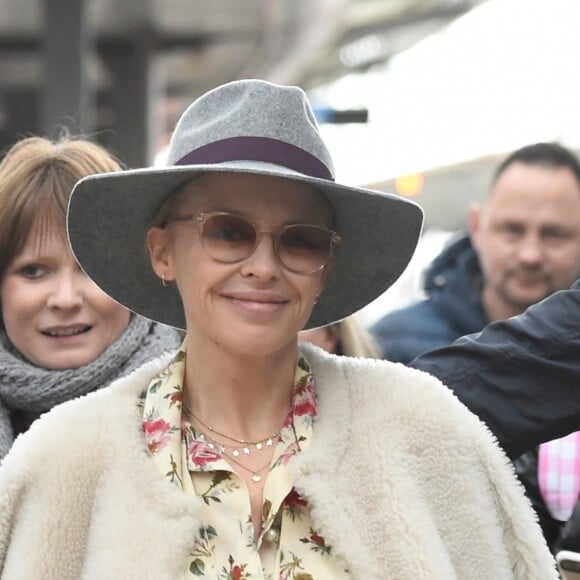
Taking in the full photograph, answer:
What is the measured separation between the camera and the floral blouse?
2293mm

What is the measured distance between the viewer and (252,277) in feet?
7.75

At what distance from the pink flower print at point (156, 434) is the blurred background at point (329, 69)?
25.9 ft

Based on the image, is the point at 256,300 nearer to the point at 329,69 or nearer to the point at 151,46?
the point at 151,46

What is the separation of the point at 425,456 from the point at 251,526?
0.35 metres

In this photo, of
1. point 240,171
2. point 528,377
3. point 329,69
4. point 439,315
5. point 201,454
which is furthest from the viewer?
point 329,69

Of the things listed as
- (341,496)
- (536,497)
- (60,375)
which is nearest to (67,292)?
(60,375)

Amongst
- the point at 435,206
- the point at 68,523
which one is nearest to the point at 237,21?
the point at 435,206

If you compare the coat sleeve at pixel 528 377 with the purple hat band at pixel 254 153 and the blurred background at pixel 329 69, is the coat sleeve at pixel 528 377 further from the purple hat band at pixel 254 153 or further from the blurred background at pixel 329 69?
the blurred background at pixel 329 69

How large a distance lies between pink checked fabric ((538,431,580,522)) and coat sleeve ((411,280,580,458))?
18.2 inches

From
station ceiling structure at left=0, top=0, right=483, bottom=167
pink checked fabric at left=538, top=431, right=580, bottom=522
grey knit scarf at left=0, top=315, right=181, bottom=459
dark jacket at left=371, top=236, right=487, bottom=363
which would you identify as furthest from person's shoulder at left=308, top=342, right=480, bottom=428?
station ceiling structure at left=0, top=0, right=483, bottom=167

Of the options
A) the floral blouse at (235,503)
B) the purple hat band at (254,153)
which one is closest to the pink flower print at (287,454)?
the floral blouse at (235,503)

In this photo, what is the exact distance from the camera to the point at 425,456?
2.41m

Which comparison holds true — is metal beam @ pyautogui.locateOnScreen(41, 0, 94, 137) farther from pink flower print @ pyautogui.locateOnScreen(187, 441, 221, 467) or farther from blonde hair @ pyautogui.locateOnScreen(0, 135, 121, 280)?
pink flower print @ pyautogui.locateOnScreen(187, 441, 221, 467)

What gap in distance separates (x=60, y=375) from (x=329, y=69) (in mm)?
26353
